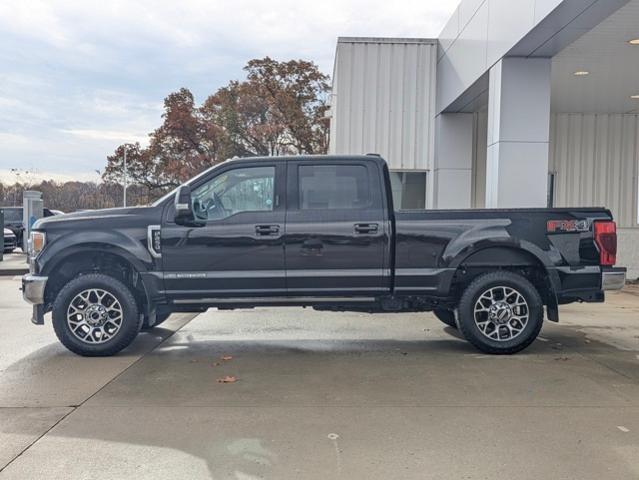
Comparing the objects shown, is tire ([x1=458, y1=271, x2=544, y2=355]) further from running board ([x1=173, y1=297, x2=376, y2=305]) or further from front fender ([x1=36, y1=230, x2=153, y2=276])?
front fender ([x1=36, y1=230, x2=153, y2=276])

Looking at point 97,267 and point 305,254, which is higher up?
point 305,254

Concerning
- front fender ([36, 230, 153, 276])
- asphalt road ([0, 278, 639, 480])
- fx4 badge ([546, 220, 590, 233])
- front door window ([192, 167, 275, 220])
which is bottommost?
asphalt road ([0, 278, 639, 480])

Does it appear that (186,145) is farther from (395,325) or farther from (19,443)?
(19,443)

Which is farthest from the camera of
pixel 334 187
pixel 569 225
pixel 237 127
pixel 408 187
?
pixel 237 127

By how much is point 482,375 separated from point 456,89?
25.8 ft

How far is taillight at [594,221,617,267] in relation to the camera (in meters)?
6.45

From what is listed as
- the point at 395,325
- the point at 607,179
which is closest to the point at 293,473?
the point at 395,325

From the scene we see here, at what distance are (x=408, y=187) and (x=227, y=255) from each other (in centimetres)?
923

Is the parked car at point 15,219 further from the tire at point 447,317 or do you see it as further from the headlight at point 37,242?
the tire at point 447,317

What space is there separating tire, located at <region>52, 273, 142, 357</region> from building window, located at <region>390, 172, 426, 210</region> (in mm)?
9271

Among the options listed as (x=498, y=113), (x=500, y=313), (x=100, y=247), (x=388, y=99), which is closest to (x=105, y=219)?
(x=100, y=247)

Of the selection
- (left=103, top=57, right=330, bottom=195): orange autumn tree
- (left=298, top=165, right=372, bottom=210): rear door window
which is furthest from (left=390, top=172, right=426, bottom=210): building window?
(left=103, top=57, right=330, bottom=195): orange autumn tree

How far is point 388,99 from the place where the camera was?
1430 cm

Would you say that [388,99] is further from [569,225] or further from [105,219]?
[105,219]
